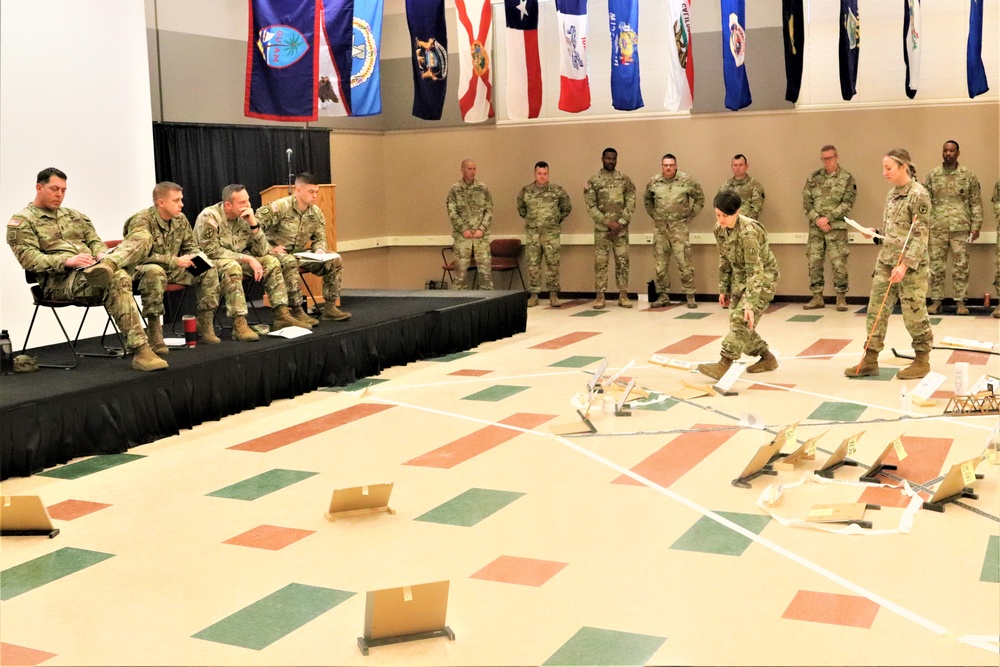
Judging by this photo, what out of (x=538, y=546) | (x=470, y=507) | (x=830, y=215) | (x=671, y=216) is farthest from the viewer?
(x=671, y=216)

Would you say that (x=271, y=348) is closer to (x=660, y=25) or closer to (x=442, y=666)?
(x=442, y=666)

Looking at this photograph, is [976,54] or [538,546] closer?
[538,546]

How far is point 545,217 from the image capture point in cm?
1322

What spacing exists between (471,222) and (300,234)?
395 centimetres

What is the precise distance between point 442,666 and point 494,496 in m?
1.90

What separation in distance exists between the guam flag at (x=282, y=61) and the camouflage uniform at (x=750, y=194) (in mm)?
5243

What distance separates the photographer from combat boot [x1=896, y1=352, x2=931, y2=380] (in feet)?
25.3

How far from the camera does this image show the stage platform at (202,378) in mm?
5945

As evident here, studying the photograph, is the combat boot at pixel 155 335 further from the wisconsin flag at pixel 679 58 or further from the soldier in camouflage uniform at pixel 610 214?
the soldier in camouflage uniform at pixel 610 214

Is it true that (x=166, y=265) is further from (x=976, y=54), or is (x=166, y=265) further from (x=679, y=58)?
(x=976, y=54)

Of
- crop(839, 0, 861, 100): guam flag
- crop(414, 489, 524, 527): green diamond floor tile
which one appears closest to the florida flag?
crop(839, 0, 861, 100): guam flag

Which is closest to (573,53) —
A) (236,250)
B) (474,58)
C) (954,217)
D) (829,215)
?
(474,58)

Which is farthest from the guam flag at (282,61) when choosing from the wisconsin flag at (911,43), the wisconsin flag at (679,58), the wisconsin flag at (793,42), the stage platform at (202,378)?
the wisconsin flag at (911,43)

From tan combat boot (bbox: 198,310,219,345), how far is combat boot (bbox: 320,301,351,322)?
1.42 m
